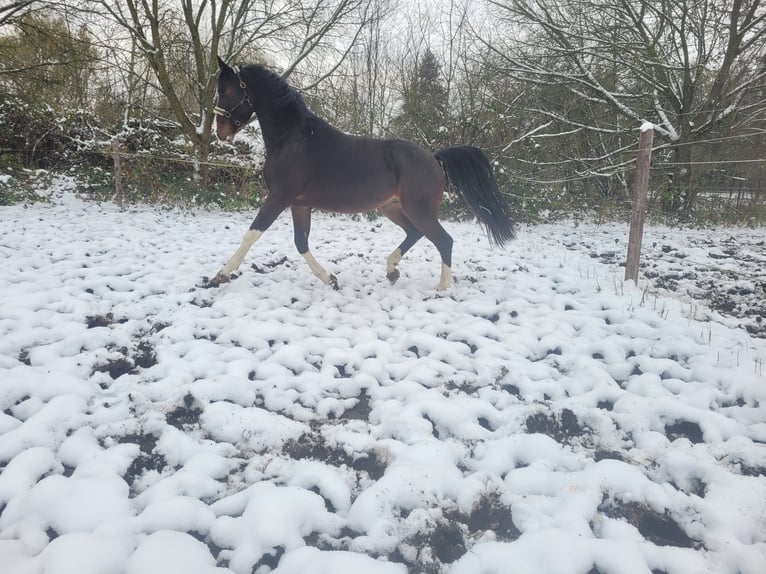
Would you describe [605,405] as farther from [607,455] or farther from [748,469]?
[748,469]

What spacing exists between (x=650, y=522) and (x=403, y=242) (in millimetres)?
3013

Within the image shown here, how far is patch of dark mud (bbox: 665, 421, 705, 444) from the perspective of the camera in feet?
5.50

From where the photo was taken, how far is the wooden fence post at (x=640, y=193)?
11.2 ft

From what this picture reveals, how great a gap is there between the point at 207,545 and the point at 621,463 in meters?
1.44

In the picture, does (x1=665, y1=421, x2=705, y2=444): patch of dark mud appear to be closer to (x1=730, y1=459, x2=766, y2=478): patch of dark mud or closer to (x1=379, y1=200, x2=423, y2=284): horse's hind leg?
(x1=730, y1=459, x2=766, y2=478): patch of dark mud

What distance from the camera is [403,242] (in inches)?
156

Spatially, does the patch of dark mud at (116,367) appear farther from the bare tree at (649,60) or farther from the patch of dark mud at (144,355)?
the bare tree at (649,60)

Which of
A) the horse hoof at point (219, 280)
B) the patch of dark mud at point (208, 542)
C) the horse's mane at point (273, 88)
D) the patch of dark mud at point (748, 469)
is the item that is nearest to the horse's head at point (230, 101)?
the horse's mane at point (273, 88)

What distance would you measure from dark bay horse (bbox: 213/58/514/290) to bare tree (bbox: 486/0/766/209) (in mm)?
5747

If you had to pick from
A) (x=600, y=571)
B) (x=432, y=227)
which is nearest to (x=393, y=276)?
(x=432, y=227)

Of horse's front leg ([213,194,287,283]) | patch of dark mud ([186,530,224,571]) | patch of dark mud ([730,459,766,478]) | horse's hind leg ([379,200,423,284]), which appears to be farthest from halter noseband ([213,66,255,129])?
patch of dark mud ([730,459,766,478])

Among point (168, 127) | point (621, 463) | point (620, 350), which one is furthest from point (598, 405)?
point (168, 127)

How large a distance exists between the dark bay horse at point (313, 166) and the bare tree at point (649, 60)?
575cm

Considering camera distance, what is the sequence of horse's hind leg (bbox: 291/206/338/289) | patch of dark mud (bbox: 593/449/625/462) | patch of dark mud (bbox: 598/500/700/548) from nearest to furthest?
patch of dark mud (bbox: 598/500/700/548), patch of dark mud (bbox: 593/449/625/462), horse's hind leg (bbox: 291/206/338/289)
